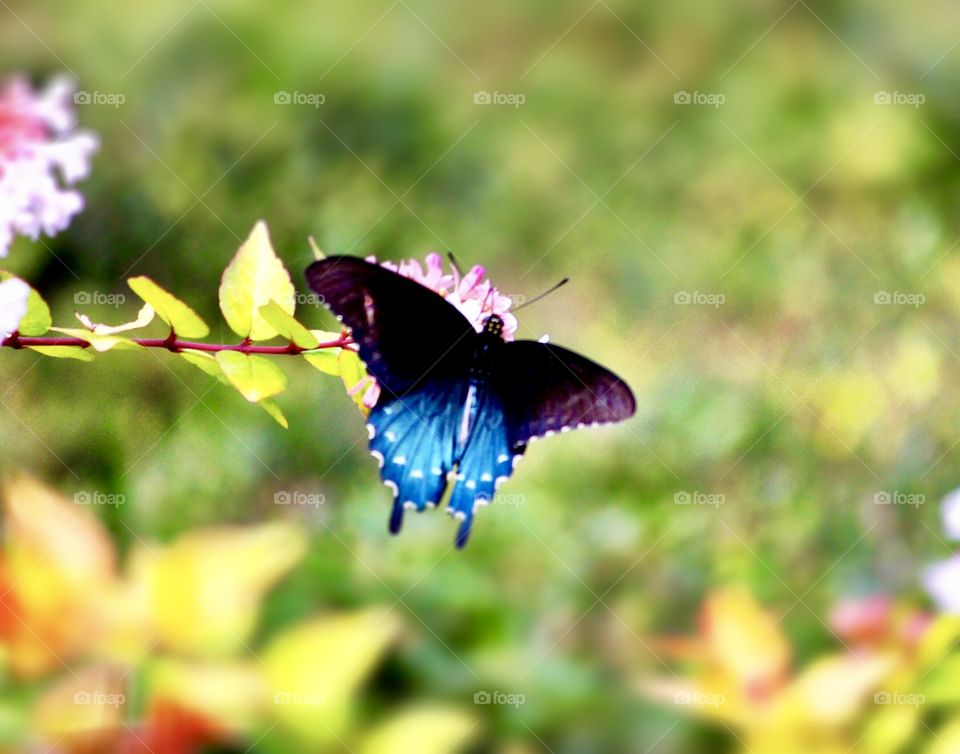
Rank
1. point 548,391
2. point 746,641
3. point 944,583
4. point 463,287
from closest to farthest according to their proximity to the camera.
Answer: point 463,287 → point 548,391 → point 944,583 → point 746,641

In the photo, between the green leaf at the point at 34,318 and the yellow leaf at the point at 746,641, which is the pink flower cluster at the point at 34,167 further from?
the yellow leaf at the point at 746,641

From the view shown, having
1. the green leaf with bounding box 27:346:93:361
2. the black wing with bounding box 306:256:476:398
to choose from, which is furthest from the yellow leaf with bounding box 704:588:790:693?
the green leaf with bounding box 27:346:93:361

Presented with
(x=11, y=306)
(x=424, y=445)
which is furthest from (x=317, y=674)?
(x=11, y=306)

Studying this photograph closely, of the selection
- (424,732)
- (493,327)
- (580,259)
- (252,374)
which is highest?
(580,259)

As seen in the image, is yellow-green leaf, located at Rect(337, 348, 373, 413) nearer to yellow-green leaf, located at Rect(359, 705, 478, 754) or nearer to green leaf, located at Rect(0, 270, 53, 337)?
green leaf, located at Rect(0, 270, 53, 337)

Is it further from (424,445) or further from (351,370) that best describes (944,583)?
(351,370)

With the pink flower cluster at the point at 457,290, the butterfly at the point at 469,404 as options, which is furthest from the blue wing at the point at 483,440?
the pink flower cluster at the point at 457,290

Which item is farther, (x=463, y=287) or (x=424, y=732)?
(x=424, y=732)
